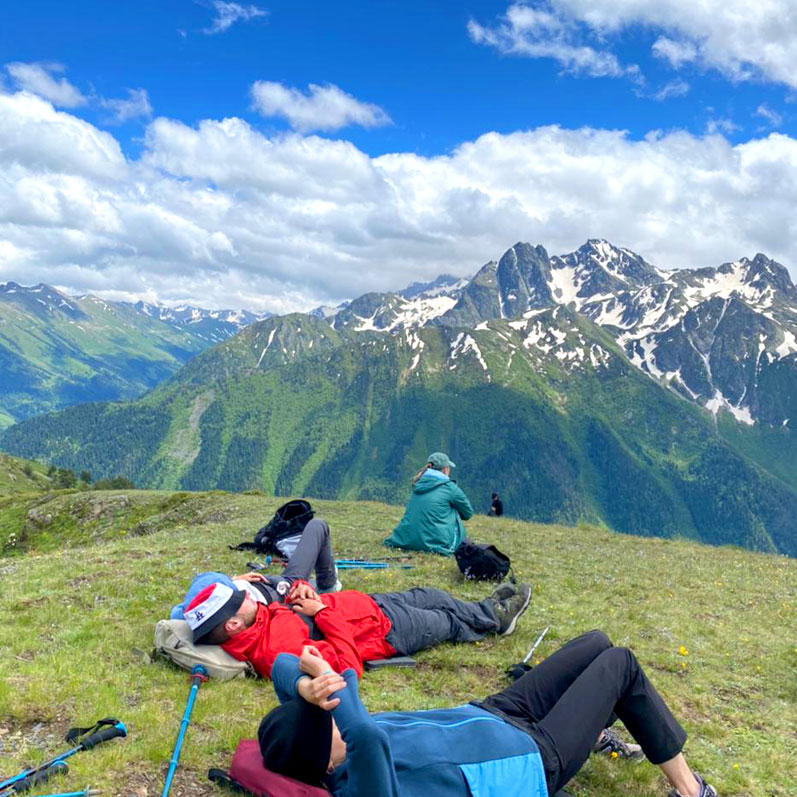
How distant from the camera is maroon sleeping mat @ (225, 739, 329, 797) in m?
6.49

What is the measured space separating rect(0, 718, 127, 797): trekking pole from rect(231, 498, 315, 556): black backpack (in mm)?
11331

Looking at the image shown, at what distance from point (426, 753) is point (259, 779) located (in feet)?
6.90

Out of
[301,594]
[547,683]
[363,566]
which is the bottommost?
[363,566]

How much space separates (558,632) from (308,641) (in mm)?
7232

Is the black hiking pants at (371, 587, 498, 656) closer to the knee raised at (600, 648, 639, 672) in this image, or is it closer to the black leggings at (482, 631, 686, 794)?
the black leggings at (482, 631, 686, 794)

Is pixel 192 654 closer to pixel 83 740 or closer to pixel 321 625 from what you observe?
pixel 321 625

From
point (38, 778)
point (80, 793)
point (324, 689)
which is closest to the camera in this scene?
point (324, 689)

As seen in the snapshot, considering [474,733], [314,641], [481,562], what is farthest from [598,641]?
[481,562]

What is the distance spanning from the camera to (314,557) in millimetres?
14508

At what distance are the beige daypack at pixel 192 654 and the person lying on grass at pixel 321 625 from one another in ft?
0.47

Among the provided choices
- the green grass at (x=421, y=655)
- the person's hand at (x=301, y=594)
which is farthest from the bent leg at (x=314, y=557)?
the person's hand at (x=301, y=594)

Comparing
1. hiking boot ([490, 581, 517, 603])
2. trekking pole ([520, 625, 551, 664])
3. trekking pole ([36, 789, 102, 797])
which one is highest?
hiking boot ([490, 581, 517, 603])

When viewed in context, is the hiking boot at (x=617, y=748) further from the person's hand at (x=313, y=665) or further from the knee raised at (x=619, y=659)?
the person's hand at (x=313, y=665)

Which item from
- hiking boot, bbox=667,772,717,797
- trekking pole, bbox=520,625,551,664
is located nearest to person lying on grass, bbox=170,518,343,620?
trekking pole, bbox=520,625,551,664
